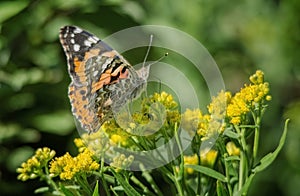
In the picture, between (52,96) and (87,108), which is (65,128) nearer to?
(52,96)

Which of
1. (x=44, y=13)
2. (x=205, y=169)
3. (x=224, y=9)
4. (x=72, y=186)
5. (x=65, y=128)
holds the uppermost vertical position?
(x=224, y=9)

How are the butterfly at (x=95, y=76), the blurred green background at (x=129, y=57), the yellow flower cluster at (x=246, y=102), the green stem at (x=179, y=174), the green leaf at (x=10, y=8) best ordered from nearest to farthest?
the green stem at (x=179, y=174) < the yellow flower cluster at (x=246, y=102) < the butterfly at (x=95, y=76) < the green leaf at (x=10, y=8) < the blurred green background at (x=129, y=57)

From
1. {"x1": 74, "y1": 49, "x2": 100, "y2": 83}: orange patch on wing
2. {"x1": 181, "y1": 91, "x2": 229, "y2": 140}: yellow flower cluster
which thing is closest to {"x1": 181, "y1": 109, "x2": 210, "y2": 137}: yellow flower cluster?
{"x1": 181, "y1": 91, "x2": 229, "y2": 140}: yellow flower cluster

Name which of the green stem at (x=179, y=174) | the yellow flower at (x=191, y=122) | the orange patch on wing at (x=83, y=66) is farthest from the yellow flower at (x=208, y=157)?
the orange patch on wing at (x=83, y=66)

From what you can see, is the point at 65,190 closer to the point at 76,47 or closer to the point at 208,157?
the point at 208,157

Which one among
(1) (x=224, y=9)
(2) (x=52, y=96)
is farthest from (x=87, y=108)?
(1) (x=224, y=9)

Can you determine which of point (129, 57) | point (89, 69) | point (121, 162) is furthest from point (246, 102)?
point (129, 57)

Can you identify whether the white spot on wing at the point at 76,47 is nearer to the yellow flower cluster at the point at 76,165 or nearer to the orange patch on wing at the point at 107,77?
the orange patch on wing at the point at 107,77
